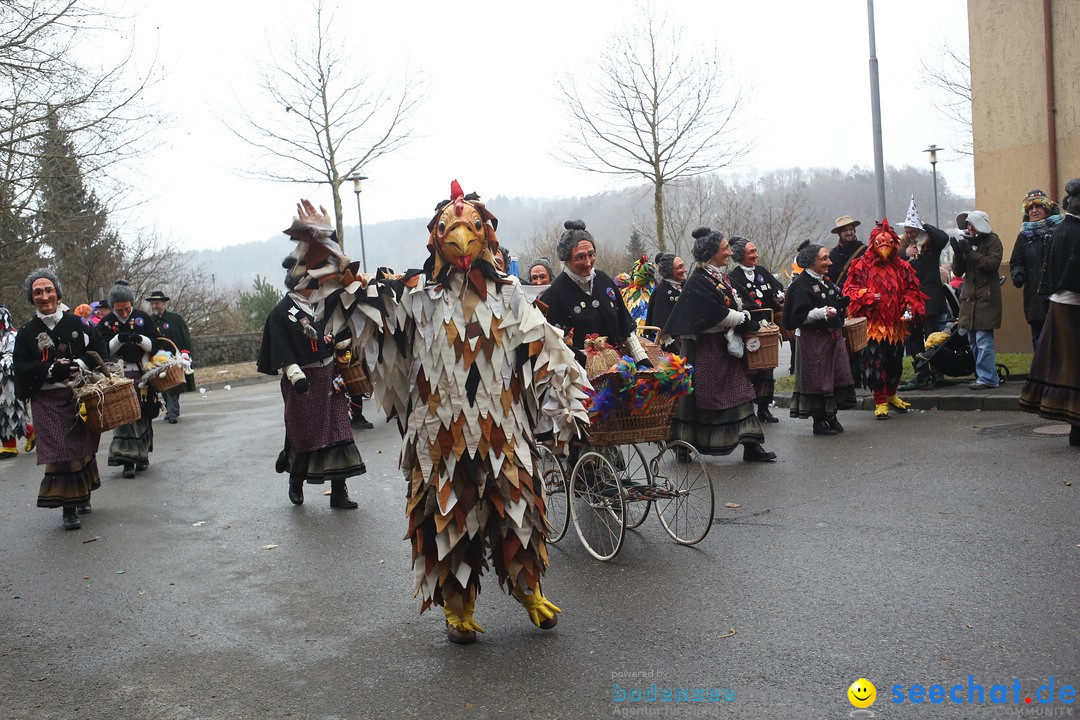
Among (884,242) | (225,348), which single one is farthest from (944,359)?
(225,348)

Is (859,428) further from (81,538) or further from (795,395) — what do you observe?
(81,538)

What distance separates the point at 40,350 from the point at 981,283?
10.1 metres

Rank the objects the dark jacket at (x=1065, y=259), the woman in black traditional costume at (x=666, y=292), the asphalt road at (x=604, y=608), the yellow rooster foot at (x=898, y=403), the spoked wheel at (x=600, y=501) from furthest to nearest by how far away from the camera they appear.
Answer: the yellow rooster foot at (x=898, y=403) → the woman in black traditional costume at (x=666, y=292) → the dark jacket at (x=1065, y=259) → the spoked wheel at (x=600, y=501) → the asphalt road at (x=604, y=608)

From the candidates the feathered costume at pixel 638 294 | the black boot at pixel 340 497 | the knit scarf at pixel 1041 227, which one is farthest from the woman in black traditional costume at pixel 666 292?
the knit scarf at pixel 1041 227

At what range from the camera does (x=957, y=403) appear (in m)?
11.6

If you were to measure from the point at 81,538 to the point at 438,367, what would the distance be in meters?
4.68

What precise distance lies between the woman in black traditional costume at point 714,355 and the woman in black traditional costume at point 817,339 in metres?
1.06

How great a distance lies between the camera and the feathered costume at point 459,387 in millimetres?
4980

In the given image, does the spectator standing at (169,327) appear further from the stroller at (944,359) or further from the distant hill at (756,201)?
the stroller at (944,359)

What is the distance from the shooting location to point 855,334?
34.6ft

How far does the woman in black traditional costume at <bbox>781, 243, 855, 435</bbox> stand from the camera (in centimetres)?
1030

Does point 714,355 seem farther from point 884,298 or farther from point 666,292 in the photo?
point 884,298

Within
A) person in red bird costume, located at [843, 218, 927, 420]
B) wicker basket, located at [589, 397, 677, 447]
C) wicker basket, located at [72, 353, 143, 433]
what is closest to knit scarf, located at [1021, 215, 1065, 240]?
person in red bird costume, located at [843, 218, 927, 420]

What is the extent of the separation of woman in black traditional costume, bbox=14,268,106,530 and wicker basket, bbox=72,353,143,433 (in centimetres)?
15
